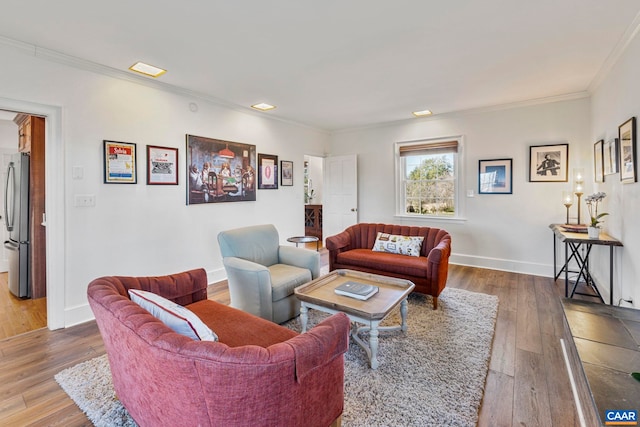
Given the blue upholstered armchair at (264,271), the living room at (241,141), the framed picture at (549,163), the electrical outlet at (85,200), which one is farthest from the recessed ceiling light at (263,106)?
the framed picture at (549,163)

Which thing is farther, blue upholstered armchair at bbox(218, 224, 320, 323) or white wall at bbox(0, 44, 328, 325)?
white wall at bbox(0, 44, 328, 325)

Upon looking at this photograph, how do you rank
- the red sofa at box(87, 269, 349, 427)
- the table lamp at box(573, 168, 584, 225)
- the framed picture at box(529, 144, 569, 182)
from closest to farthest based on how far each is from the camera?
the red sofa at box(87, 269, 349, 427), the table lamp at box(573, 168, 584, 225), the framed picture at box(529, 144, 569, 182)

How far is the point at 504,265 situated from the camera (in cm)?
473

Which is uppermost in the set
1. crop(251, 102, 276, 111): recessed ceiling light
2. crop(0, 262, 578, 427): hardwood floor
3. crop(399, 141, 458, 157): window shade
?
crop(251, 102, 276, 111): recessed ceiling light

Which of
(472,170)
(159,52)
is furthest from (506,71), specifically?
(159,52)

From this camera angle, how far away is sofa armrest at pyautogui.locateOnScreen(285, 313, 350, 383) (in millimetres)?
1127

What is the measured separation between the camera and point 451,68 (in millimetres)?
3189

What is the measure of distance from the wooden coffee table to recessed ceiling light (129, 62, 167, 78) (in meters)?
2.68

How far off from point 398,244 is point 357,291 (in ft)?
5.41

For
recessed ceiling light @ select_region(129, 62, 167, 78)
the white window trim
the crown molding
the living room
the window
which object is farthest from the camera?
the window

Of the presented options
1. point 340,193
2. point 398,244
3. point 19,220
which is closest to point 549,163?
point 398,244

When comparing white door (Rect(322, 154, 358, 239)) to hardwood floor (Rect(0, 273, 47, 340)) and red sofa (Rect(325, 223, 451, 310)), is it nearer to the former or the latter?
red sofa (Rect(325, 223, 451, 310))

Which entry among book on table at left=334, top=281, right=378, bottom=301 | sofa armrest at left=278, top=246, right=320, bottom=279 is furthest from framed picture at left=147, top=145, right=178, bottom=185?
book on table at left=334, top=281, right=378, bottom=301

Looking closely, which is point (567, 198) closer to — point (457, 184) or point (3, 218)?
point (457, 184)
